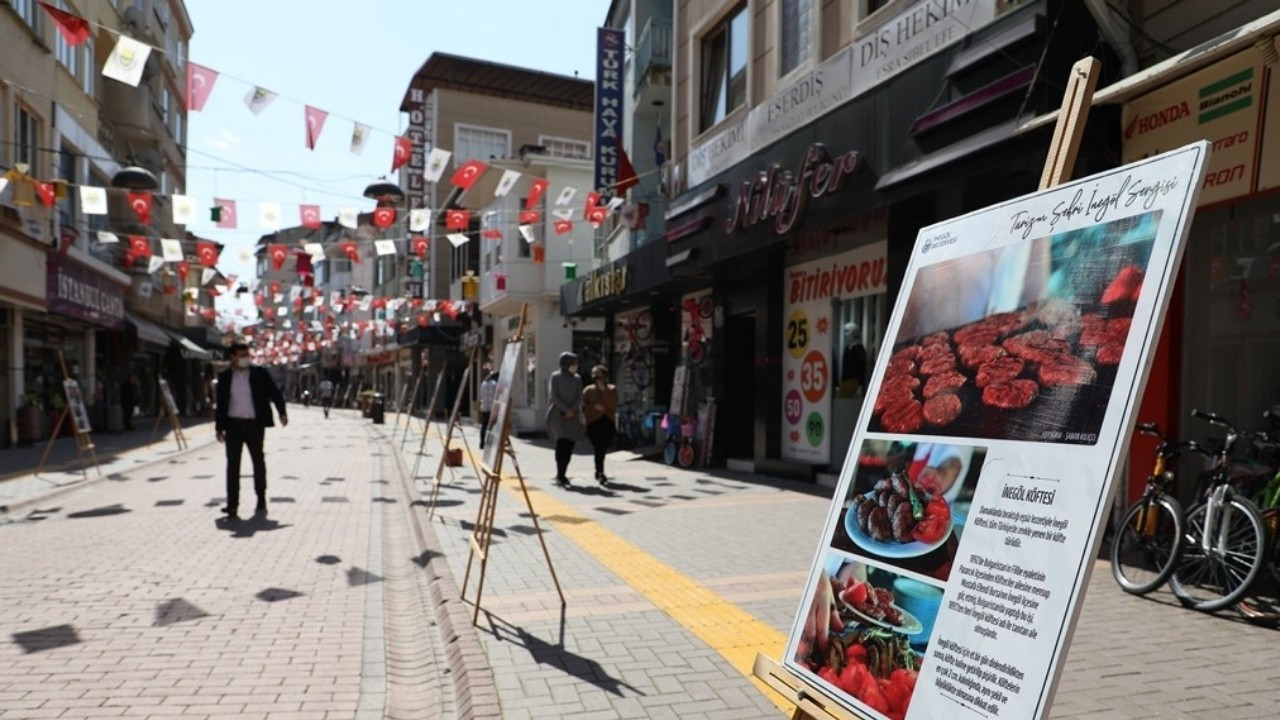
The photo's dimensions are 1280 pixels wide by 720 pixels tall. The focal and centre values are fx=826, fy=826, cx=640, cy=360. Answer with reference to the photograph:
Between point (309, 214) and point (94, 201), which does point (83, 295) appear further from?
point (309, 214)

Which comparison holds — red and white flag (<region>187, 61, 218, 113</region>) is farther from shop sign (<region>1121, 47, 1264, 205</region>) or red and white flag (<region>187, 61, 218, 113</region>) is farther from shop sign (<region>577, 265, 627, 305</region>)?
shop sign (<region>1121, 47, 1264, 205</region>)

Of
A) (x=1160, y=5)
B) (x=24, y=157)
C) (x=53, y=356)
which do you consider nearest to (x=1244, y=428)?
(x=1160, y=5)

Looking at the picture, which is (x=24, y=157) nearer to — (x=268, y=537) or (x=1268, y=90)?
(x=268, y=537)

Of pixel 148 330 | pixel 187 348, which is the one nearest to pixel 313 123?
pixel 148 330

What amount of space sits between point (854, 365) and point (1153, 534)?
19.7 ft

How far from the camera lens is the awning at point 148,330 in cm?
2722

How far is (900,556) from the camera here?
228cm

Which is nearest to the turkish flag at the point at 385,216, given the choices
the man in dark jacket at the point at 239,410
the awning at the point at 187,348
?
the man in dark jacket at the point at 239,410

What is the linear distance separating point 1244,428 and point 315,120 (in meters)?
11.3

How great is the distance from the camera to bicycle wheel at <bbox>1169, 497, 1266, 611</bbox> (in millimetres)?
4867

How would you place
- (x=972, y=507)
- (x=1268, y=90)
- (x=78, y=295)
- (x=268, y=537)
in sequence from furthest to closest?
(x=78, y=295) → (x=268, y=537) → (x=1268, y=90) → (x=972, y=507)

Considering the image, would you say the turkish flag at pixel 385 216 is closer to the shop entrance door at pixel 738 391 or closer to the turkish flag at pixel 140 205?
the turkish flag at pixel 140 205

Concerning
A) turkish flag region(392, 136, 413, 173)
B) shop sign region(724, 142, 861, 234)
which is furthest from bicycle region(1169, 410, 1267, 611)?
turkish flag region(392, 136, 413, 173)

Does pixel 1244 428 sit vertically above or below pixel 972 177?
below
